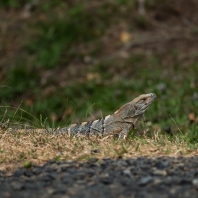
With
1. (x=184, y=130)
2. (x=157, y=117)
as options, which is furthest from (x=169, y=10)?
(x=184, y=130)

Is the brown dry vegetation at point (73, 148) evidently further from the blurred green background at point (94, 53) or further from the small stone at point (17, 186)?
the blurred green background at point (94, 53)

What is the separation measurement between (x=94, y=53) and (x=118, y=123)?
6371mm

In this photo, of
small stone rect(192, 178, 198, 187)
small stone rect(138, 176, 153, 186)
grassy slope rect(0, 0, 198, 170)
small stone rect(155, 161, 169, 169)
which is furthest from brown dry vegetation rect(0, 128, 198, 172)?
grassy slope rect(0, 0, 198, 170)

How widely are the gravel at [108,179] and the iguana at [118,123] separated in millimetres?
1617

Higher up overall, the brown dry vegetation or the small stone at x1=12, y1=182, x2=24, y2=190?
the small stone at x1=12, y1=182, x2=24, y2=190

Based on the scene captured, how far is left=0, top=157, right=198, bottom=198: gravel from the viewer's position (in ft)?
15.1

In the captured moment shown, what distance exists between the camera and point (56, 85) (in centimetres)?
1299

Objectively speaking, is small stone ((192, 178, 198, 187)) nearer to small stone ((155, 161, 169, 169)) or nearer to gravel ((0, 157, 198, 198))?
gravel ((0, 157, 198, 198))

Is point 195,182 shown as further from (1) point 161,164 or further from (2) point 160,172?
(1) point 161,164

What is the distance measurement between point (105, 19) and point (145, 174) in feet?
32.0

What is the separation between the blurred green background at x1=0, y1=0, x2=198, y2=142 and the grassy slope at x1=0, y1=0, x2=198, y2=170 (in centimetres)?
2

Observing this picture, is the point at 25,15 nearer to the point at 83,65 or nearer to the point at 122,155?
the point at 83,65

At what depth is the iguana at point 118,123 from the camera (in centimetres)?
710

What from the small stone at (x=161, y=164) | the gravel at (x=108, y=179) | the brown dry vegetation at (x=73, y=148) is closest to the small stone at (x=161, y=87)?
the brown dry vegetation at (x=73, y=148)
